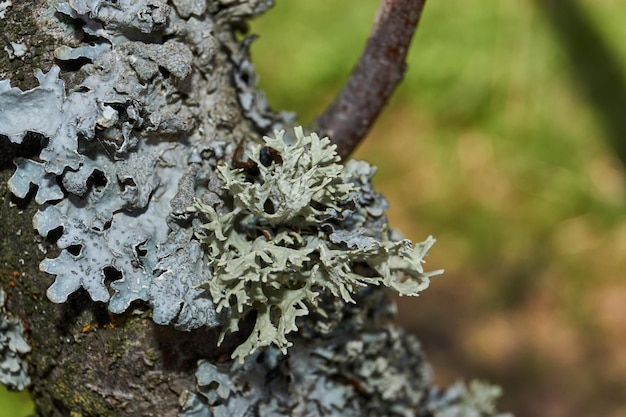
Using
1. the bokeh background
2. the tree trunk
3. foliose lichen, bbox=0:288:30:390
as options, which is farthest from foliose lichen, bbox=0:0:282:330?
the bokeh background

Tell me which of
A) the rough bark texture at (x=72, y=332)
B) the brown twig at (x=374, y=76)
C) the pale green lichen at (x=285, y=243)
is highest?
the brown twig at (x=374, y=76)

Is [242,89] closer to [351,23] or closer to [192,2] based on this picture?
[192,2]

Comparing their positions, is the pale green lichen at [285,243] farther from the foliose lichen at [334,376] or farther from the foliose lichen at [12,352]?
the foliose lichen at [12,352]

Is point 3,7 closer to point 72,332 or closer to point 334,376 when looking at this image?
point 72,332

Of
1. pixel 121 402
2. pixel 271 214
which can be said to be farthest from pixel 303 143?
pixel 121 402

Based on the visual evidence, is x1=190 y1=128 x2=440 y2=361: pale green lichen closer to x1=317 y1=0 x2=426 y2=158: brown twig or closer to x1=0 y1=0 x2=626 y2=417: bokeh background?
x1=317 y1=0 x2=426 y2=158: brown twig

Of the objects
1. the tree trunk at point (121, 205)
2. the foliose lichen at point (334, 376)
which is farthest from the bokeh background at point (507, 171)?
the tree trunk at point (121, 205)
